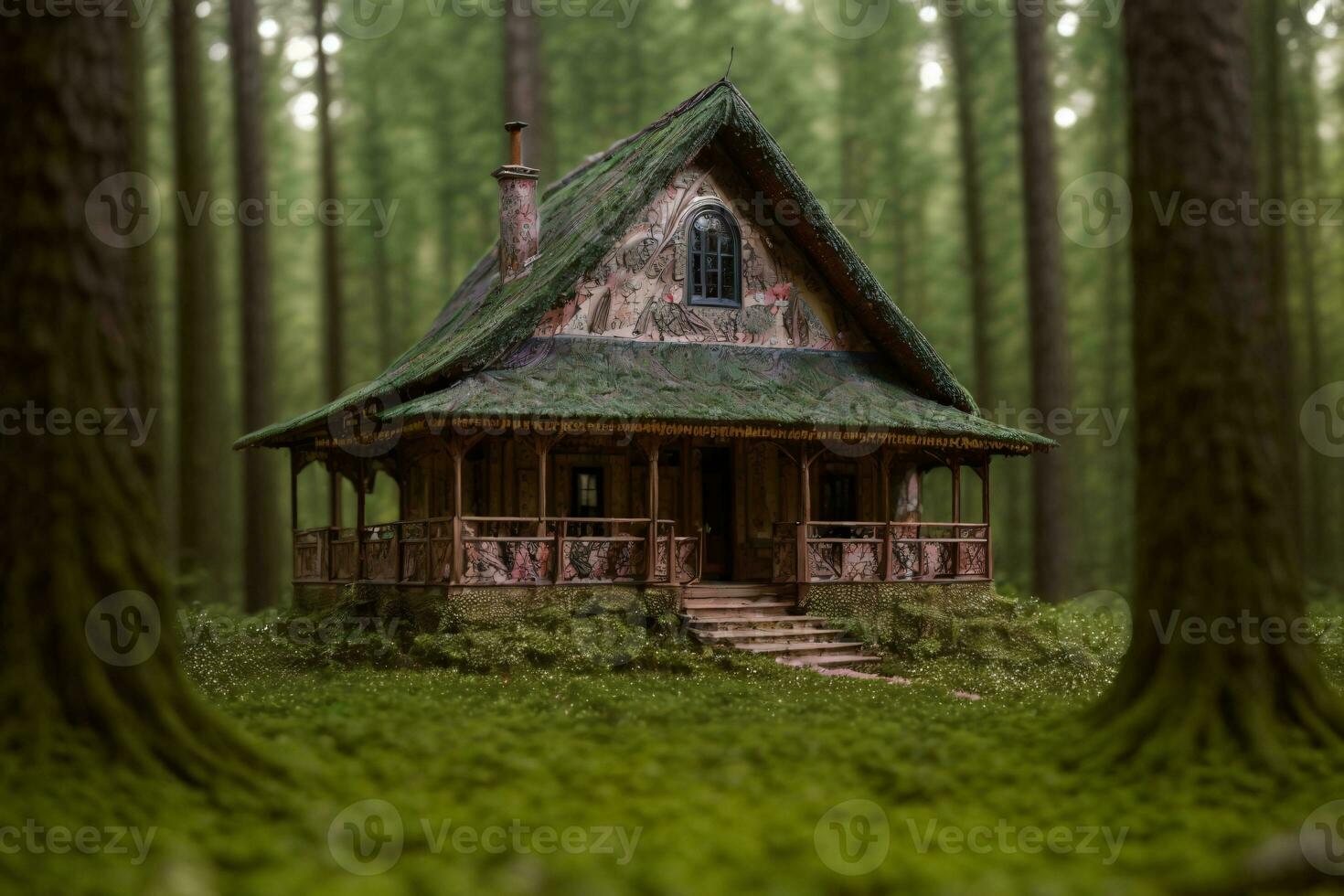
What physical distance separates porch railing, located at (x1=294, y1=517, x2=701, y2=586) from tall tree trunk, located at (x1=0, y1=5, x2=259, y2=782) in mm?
9624

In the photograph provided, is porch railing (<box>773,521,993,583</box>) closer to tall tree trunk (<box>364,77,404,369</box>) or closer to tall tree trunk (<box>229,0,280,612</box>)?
tall tree trunk (<box>229,0,280,612</box>)

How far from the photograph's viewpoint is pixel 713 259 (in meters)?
22.0

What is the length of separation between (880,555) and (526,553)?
576 centimetres

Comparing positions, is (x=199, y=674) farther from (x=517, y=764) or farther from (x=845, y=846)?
(x=845, y=846)

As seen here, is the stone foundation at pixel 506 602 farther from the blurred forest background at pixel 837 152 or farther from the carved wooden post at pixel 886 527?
the blurred forest background at pixel 837 152

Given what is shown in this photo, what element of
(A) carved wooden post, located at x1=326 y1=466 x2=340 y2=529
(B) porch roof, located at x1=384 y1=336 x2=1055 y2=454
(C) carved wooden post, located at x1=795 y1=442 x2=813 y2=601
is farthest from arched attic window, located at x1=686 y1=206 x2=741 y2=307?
(A) carved wooden post, located at x1=326 y1=466 x2=340 y2=529

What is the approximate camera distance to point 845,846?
8141 mm

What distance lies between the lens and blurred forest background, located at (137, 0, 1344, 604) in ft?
109

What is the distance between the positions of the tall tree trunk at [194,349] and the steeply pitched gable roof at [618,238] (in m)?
2.75

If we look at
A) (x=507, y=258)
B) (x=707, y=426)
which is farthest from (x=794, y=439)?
(x=507, y=258)

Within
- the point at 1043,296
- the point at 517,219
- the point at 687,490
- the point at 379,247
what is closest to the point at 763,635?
the point at 687,490

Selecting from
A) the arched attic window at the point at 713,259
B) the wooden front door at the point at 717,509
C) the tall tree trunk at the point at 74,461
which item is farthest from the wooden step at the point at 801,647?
the tall tree trunk at the point at 74,461

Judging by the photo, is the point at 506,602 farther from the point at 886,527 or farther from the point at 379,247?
the point at 379,247

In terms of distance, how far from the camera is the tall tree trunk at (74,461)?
8977 mm
